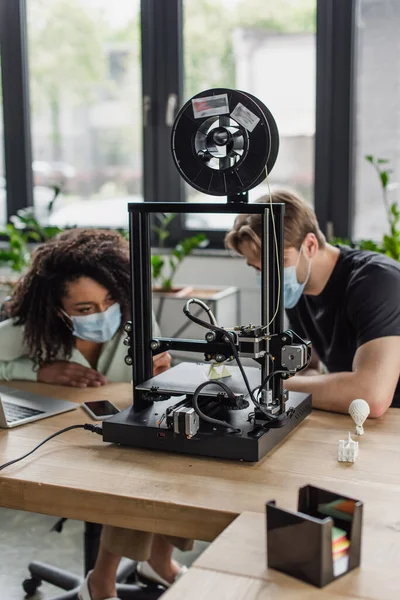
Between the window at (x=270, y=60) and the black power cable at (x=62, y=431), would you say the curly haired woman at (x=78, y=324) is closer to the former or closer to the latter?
the black power cable at (x=62, y=431)

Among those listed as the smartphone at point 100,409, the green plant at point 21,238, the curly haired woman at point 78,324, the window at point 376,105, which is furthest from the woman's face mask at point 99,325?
the window at point 376,105

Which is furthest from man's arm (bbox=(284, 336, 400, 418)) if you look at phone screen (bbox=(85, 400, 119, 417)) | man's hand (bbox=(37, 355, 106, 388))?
man's hand (bbox=(37, 355, 106, 388))

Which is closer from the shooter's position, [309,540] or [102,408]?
[309,540]

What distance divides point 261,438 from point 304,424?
244mm

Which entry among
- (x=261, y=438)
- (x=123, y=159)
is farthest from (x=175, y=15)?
(x=261, y=438)

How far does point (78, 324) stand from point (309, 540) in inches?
48.4

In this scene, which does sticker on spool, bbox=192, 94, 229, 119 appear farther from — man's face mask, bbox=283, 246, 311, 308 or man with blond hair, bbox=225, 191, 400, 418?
man's face mask, bbox=283, 246, 311, 308

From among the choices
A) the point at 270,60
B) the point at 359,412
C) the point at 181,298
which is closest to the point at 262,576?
the point at 359,412

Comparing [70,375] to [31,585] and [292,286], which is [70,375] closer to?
[292,286]

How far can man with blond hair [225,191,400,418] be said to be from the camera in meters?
1.73

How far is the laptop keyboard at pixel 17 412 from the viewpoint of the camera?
1.71 meters

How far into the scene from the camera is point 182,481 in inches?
53.6

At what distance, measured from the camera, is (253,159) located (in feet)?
4.79

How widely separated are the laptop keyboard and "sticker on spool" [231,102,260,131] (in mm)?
784
